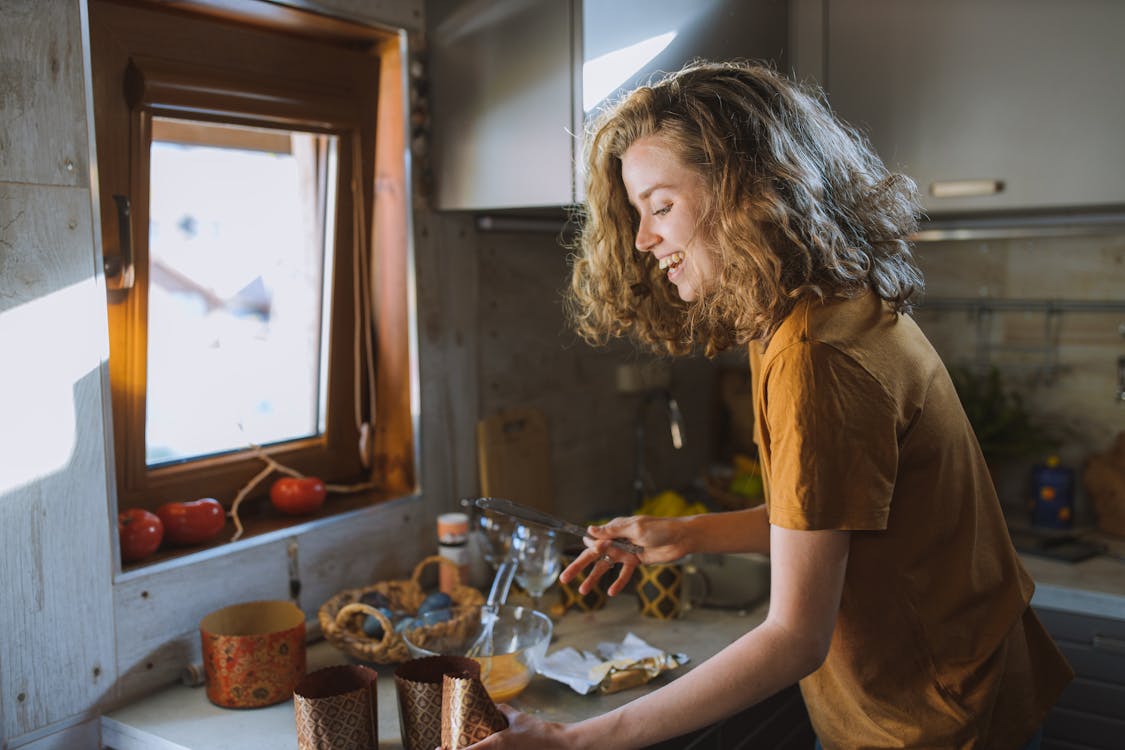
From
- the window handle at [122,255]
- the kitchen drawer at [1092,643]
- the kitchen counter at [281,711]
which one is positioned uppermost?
the window handle at [122,255]

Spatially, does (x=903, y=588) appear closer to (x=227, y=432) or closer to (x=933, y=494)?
(x=933, y=494)

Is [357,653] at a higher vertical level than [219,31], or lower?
lower

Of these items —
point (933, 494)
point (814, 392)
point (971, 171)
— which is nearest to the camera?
point (814, 392)

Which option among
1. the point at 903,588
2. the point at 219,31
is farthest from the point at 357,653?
the point at 219,31

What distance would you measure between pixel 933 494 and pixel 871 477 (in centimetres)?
13

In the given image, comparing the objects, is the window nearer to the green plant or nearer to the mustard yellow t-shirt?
the mustard yellow t-shirt

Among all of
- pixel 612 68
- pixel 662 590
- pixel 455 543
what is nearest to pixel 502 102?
pixel 612 68

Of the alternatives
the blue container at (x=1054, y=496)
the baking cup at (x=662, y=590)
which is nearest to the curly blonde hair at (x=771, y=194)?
the baking cup at (x=662, y=590)

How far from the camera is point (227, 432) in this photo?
1.82 metres

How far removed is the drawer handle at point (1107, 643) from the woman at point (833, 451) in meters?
0.73

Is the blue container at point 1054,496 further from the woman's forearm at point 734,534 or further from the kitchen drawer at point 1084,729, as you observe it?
the woman's forearm at point 734,534

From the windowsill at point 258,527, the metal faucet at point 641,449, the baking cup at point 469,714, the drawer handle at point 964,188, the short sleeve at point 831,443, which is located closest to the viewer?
the short sleeve at point 831,443

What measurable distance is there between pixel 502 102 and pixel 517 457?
2.55ft

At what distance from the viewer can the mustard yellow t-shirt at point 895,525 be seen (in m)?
1.05
